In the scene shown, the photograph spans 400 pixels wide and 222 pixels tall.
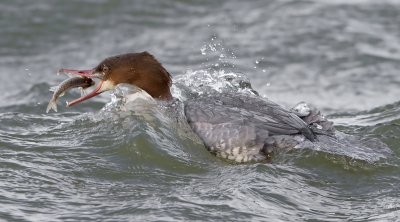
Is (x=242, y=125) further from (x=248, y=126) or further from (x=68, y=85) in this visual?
(x=68, y=85)

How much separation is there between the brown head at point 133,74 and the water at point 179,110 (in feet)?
0.74

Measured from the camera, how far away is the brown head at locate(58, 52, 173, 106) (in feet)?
20.9

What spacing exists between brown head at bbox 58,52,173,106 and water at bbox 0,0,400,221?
0.23 m

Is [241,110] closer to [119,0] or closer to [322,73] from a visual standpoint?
[322,73]

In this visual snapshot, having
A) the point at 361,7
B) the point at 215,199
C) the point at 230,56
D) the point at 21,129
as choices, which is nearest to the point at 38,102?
the point at 21,129

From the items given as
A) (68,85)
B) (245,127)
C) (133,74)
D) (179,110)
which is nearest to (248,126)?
(245,127)

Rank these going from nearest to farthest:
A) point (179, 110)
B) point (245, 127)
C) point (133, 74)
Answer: point (245, 127) → point (179, 110) → point (133, 74)

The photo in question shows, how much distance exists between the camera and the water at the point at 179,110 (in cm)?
473

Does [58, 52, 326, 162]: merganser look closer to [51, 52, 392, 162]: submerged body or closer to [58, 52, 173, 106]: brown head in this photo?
[51, 52, 392, 162]: submerged body

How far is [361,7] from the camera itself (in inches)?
412

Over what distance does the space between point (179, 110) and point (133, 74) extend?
2.13ft

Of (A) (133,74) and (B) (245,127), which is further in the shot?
(A) (133,74)

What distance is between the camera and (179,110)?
6215 mm

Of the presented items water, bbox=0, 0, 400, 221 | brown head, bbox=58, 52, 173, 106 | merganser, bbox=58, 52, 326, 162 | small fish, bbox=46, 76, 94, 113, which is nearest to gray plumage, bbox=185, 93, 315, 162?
merganser, bbox=58, 52, 326, 162
